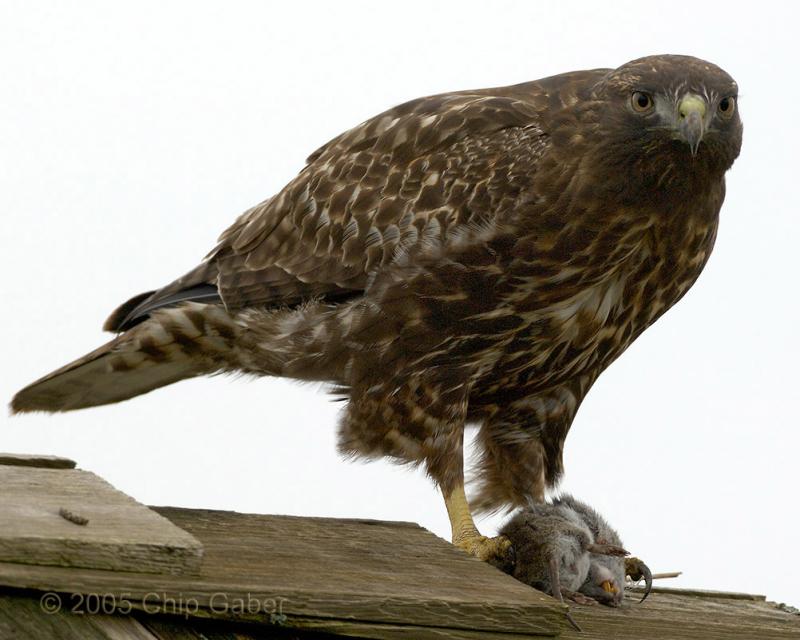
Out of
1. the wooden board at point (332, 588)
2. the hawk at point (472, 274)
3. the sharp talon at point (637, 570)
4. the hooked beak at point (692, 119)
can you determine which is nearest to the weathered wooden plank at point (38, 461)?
the wooden board at point (332, 588)

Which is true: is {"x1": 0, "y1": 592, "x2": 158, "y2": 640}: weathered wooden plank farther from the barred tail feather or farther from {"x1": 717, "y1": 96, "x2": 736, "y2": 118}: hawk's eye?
{"x1": 717, "y1": 96, "x2": 736, "y2": 118}: hawk's eye

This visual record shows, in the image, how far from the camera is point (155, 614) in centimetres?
314

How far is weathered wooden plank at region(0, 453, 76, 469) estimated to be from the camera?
169 inches

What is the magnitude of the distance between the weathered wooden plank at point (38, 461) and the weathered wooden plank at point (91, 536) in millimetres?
627

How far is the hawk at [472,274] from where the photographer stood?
4871 mm

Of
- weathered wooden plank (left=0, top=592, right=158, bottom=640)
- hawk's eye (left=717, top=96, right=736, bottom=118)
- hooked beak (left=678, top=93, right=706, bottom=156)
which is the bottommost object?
weathered wooden plank (left=0, top=592, right=158, bottom=640)

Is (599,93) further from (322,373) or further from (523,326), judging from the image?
(322,373)

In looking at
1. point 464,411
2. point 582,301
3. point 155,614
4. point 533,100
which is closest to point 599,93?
point 533,100

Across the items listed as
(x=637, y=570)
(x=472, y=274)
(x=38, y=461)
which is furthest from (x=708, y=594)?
(x=38, y=461)

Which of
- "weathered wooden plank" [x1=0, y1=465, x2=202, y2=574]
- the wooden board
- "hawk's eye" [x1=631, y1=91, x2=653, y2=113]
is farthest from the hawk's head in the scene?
"weathered wooden plank" [x1=0, y1=465, x2=202, y2=574]

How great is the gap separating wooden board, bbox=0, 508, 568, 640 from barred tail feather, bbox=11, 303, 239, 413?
157 cm

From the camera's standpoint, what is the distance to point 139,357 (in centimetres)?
562

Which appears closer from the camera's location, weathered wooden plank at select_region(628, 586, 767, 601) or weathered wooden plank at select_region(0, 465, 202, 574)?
weathered wooden plank at select_region(0, 465, 202, 574)

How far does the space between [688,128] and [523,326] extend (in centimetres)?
88
